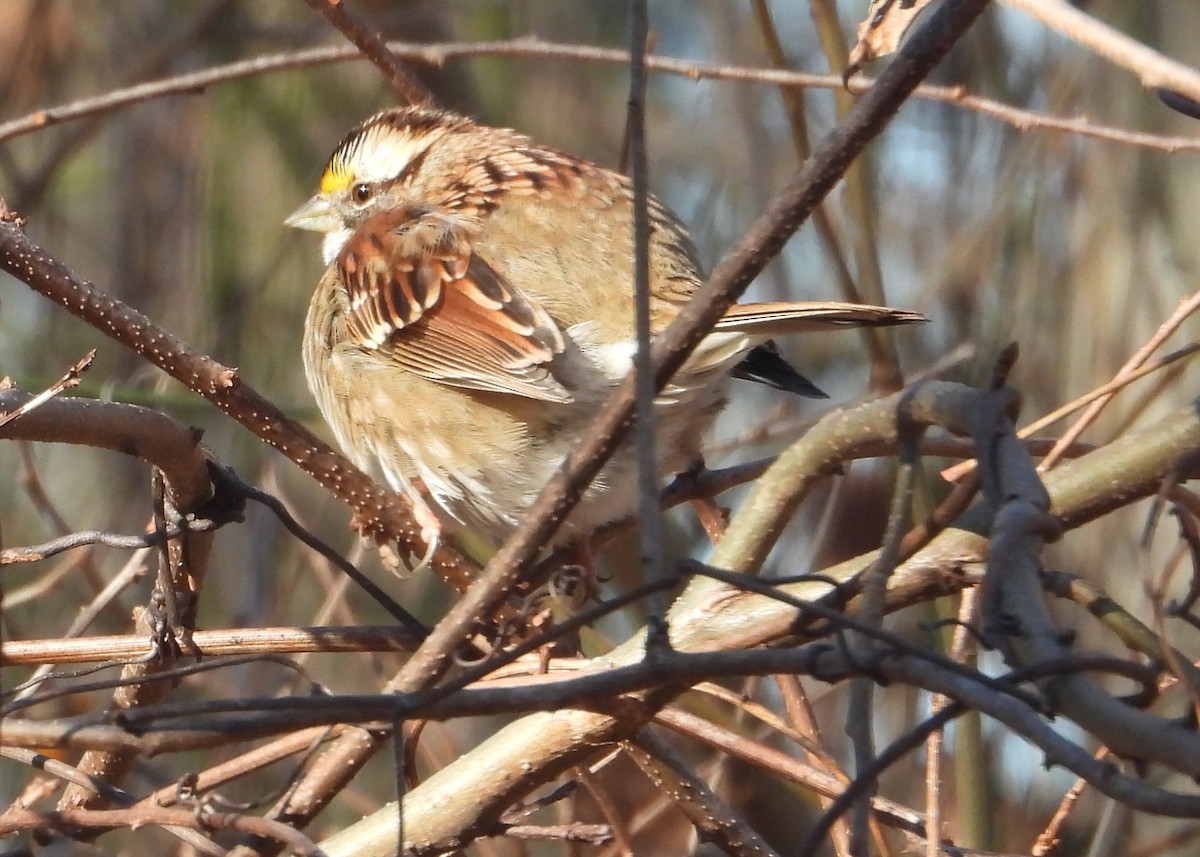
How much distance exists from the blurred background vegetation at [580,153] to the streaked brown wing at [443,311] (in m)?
0.34

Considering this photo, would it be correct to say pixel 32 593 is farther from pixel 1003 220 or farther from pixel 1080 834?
pixel 1003 220

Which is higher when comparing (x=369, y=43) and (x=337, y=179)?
(x=337, y=179)

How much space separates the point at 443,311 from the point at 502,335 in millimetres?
215

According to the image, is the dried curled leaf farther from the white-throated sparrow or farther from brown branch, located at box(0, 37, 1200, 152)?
the white-throated sparrow

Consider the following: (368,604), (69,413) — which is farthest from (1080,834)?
(69,413)

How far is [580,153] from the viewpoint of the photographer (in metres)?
5.17

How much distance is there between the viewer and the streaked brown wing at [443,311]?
8.60 feet

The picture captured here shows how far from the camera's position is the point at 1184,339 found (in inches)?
126

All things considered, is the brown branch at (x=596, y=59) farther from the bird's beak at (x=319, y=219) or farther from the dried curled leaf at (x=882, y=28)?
the bird's beak at (x=319, y=219)

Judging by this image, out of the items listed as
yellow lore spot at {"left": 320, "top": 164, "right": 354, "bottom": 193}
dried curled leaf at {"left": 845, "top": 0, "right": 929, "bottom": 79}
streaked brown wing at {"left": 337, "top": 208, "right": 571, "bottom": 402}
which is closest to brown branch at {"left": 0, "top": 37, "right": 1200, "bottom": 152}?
dried curled leaf at {"left": 845, "top": 0, "right": 929, "bottom": 79}

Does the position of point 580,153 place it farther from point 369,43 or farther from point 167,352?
point 167,352

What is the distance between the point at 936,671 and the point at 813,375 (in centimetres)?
348

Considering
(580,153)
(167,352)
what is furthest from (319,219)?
(580,153)

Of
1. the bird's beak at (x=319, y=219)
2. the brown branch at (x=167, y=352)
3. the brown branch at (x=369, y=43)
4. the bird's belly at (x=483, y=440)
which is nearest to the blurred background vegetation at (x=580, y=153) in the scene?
the bird's belly at (x=483, y=440)
